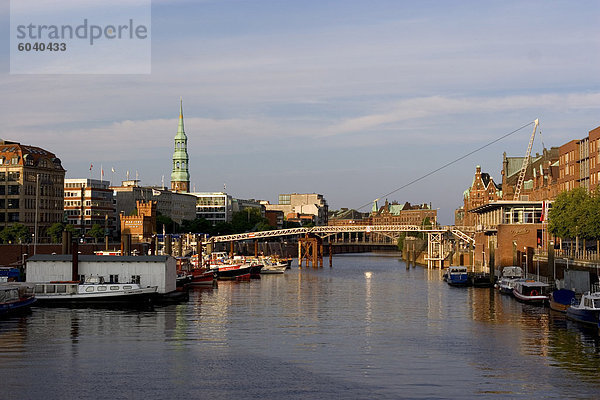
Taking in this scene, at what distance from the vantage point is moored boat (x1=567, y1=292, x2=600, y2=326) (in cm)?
7269

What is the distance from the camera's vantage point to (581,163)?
151 m

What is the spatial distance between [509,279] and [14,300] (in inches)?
2596

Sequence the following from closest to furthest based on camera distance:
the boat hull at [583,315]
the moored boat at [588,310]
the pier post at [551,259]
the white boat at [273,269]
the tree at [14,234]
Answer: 1. the boat hull at [583,315]
2. the moored boat at [588,310]
3. the pier post at [551,259]
4. the tree at [14,234]
5. the white boat at [273,269]

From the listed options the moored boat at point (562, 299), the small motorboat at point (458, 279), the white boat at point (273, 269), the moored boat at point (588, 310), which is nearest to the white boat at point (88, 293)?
the moored boat at point (562, 299)

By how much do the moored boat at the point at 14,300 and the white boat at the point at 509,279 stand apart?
193 feet

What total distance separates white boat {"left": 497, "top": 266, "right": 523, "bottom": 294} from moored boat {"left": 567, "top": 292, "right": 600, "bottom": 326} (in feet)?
116

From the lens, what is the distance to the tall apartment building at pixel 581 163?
139375mm

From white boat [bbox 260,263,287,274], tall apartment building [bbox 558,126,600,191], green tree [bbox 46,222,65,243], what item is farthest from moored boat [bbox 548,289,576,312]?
green tree [bbox 46,222,65,243]

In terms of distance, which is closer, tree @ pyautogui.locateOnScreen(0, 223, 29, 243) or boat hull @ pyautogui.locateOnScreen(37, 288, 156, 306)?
boat hull @ pyautogui.locateOnScreen(37, 288, 156, 306)

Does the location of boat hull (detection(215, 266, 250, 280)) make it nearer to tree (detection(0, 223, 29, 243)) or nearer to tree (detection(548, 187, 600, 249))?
tree (detection(0, 223, 29, 243))

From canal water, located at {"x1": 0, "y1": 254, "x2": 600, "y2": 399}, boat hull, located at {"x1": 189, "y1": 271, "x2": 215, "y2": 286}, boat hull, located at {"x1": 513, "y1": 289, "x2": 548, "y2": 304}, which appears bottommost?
canal water, located at {"x1": 0, "y1": 254, "x2": 600, "y2": 399}

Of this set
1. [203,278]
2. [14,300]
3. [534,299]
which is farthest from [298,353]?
[203,278]

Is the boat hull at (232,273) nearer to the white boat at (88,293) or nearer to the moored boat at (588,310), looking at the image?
the white boat at (88,293)

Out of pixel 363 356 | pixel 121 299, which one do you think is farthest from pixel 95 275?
pixel 363 356
